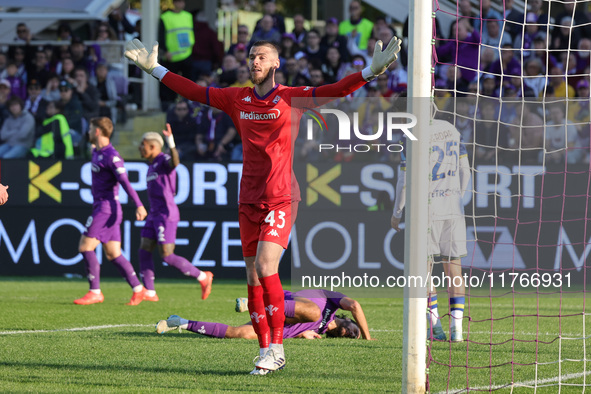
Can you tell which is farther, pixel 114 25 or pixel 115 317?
pixel 114 25

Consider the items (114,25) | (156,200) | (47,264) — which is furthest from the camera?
(114,25)

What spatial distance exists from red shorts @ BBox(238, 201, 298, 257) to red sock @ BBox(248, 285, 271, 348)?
0.27 m

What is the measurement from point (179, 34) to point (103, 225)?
6.94 meters

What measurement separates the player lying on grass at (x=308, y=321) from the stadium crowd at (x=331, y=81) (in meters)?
5.30

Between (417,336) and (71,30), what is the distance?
15.9 metres

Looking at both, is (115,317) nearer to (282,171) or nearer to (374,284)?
(282,171)

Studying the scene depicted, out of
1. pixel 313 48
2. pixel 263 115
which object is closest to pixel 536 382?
pixel 263 115

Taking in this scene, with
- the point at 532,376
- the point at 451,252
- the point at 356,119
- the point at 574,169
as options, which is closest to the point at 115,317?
the point at 451,252

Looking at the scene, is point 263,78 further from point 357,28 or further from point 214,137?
point 357,28

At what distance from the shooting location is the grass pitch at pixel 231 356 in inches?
228

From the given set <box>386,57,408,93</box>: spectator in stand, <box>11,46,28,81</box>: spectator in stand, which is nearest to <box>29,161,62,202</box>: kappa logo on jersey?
<box>11,46,28,81</box>: spectator in stand

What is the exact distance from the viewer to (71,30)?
63.7 ft

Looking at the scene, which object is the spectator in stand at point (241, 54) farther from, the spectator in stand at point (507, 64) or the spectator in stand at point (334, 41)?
the spectator in stand at point (507, 64)

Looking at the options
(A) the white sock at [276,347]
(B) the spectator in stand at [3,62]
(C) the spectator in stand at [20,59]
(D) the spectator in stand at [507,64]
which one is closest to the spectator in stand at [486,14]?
(D) the spectator in stand at [507,64]
